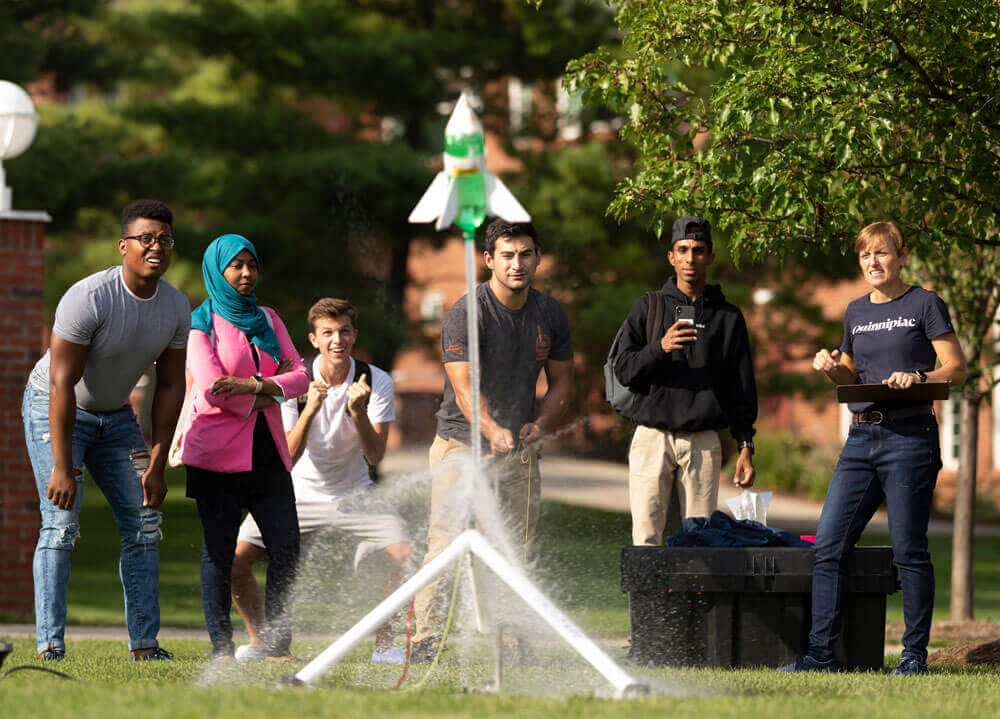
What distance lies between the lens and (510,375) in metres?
6.99

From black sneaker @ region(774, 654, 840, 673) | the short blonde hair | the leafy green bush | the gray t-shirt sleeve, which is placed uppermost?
the short blonde hair

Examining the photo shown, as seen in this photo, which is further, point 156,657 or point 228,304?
point 228,304

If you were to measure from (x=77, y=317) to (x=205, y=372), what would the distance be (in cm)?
73

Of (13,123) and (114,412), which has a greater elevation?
(13,123)

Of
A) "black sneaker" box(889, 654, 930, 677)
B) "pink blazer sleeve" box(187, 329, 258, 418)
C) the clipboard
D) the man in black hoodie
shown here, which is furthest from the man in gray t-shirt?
"black sneaker" box(889, 654, 930, 677)

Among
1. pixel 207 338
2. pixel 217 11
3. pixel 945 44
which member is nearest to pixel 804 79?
pixel 945 44

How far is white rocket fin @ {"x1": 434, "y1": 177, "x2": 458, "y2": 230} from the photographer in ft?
18.1

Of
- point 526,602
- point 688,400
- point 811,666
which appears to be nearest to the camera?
point 526,602

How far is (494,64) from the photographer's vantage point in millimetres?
20203

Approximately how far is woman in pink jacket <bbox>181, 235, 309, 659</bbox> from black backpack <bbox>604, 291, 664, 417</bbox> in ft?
5.19

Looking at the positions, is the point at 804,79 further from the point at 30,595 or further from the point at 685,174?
the point at 30,595

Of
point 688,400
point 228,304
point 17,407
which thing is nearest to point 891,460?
point 688,400

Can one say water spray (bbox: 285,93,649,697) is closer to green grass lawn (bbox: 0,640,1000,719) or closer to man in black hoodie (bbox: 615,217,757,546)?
green grass lawn (bbox: 0,640,1000,719)

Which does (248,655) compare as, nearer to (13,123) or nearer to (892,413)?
(892,413)
